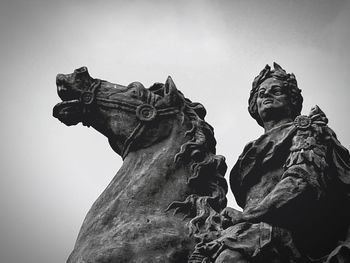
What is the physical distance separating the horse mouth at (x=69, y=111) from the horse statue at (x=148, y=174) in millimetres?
14

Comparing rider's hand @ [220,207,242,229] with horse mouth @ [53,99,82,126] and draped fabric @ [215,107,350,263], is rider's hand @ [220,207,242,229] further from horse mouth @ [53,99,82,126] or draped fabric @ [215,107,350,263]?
horse mouth @ [53,99,82,126]

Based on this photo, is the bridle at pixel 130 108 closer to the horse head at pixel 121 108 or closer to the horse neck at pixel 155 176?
the horse head at pixel 121 108

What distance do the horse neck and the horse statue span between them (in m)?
0.01

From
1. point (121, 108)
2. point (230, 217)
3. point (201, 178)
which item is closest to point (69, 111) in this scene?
point (121, 108)

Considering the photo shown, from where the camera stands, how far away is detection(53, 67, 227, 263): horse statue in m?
7.60

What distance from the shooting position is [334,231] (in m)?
7.50

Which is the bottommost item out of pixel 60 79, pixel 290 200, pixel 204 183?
pixel 290 200

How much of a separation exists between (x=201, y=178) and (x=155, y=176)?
58cm

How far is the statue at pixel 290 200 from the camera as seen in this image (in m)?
7.04

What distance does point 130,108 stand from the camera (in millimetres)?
8992

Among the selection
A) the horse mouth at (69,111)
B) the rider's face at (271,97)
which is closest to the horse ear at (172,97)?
the rider's face at (271,97)

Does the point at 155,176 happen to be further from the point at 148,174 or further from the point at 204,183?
the point at 204,183

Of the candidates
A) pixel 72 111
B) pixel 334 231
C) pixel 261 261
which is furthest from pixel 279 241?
pixel 72 111

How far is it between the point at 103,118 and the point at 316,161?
10.0 feet
